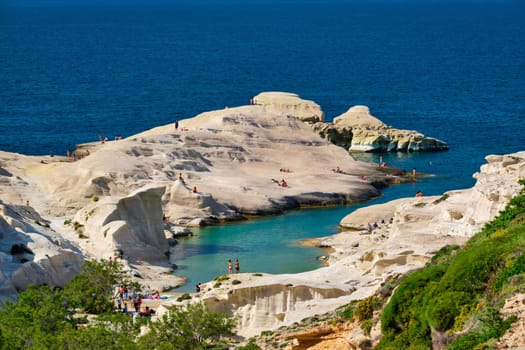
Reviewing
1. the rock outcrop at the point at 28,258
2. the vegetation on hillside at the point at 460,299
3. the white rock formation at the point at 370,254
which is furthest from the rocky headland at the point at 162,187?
the vegetation on hillside at the point at 460,299

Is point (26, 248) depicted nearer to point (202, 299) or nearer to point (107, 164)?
point (202, 299)

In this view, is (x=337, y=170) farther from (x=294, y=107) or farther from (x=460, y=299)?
(x=460, y=299)

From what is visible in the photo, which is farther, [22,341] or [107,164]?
[107,164]

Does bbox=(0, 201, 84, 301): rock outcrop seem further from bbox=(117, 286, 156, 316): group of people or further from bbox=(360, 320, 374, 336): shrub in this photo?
bbox=(360, 320, 374, 336): shrub

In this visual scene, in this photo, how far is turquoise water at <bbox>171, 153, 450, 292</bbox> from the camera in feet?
232

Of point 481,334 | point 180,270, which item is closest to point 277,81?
point 180,270

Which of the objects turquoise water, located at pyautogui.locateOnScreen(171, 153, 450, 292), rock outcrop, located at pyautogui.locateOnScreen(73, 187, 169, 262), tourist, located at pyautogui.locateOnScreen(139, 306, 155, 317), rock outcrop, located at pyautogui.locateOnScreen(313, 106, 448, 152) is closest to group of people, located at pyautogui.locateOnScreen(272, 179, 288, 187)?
turquoise water, located at pyautogui.locateOnScreen(171, 153, 450, 292)

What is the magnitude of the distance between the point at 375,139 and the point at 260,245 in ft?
129

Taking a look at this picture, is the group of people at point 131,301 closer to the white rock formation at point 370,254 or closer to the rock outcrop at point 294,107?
the white rock formation at point 370,254

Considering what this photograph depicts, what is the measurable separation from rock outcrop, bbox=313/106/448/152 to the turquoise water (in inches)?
812

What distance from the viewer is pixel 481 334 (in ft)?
85.8

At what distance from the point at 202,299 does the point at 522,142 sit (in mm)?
73953

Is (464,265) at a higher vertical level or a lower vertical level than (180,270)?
higher

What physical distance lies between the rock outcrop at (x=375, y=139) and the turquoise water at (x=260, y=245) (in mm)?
20630
